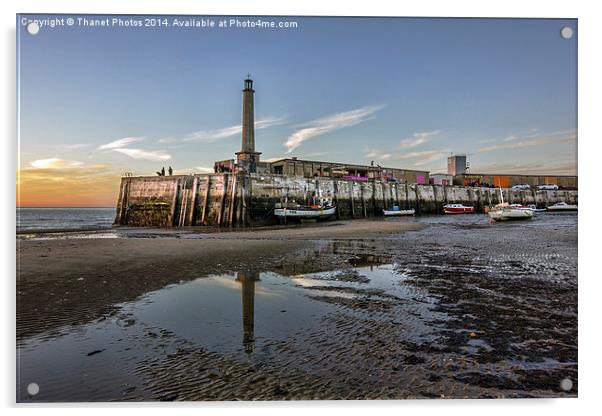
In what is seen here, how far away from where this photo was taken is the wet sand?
3.35 meters

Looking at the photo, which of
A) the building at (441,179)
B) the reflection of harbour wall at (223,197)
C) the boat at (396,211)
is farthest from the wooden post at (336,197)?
the building at (441,179)

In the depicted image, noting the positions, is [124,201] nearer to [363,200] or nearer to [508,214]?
[363,200]

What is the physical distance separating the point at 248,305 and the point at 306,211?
21745 millimetres

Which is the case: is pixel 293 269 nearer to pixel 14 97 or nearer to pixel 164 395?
pixel 164 395

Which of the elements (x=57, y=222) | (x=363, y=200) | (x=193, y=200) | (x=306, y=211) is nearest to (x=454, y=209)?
(x=363, y=200)

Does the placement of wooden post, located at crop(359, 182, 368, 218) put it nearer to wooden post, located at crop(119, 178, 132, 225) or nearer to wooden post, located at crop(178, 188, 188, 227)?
wooden post, located at crop(178, 188, 188, 227)

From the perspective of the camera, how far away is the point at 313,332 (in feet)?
14.3

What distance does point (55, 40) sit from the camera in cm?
498

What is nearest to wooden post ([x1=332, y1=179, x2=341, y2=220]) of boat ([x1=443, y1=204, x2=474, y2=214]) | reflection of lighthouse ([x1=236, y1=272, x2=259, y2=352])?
boat ([x1=443, y1=204, x2=474, y2=214])

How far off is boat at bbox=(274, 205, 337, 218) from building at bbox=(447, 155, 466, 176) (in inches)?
1383

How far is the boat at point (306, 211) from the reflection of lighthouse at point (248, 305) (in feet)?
59.9

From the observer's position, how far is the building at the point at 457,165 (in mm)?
57062
